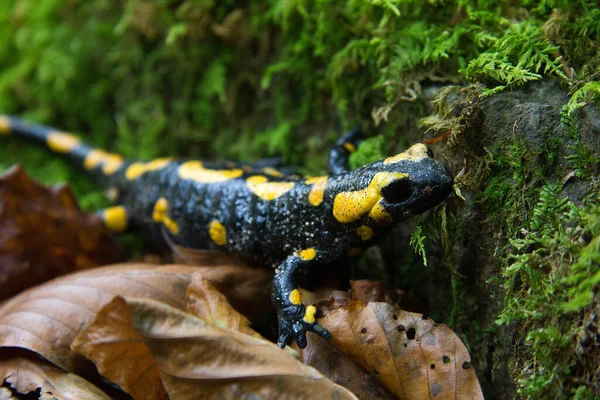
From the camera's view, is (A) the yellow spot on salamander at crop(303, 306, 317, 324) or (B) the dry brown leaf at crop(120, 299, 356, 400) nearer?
(B) the dry brown leaf at crop(120, 299, 356, 400)

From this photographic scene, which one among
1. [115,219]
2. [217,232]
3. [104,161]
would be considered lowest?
[115,219]

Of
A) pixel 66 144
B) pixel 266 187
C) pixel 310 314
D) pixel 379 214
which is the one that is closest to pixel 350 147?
→ pixel 266 187

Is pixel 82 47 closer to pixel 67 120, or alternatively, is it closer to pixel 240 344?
pixel 67 120

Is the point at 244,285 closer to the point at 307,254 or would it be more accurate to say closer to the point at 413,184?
the point at 307,254

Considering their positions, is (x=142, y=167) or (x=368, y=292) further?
(x=142, y=167)

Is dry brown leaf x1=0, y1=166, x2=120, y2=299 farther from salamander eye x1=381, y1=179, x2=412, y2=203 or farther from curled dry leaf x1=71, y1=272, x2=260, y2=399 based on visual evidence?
salamander eye x1=381, y1=179, x2=412, y2=203

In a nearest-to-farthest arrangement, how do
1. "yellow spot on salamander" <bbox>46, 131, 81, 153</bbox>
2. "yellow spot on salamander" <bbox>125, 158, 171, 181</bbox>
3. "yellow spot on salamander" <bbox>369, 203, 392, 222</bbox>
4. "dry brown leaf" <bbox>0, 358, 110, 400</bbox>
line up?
1. "dry brown leaf" <bbox>0, 358, 110, 400</bbox>
2. "yellow spot on salamander" <bbox>369, 203, 392, 222</bbox>
3. "yellow spot on salamander" <bbox>125, 158, 171, 181</bbox>
4. "yellow spot on salamander" <bbox>46, 131, 81, 153</bbox>

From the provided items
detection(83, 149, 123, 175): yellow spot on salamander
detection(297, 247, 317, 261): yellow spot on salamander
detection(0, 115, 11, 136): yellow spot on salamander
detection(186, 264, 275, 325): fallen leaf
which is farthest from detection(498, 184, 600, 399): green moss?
detection(0, 115, 11, 136): yellow spot on salamander

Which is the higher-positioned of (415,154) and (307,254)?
(415,154)
